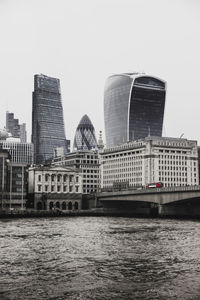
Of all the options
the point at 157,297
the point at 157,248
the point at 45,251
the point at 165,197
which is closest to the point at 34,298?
the point at 157,297

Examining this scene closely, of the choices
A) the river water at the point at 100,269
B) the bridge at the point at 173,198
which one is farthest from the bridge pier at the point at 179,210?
the river water at the point at 100,269

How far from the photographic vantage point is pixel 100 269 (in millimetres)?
44438

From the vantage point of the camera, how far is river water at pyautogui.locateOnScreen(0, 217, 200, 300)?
115 ft

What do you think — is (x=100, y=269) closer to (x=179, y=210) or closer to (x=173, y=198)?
(x=173, y=198)

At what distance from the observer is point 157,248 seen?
60.7 meters

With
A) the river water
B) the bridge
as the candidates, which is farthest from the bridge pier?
the river water

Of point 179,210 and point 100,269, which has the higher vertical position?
point 179,210

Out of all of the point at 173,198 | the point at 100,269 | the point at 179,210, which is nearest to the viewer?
the point at 100,269

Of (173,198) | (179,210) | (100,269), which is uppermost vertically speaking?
(173,198)

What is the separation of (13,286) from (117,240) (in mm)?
35968

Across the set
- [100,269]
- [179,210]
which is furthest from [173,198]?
[100,269]

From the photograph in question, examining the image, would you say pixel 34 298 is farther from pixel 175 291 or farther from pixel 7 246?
pixel 7 246

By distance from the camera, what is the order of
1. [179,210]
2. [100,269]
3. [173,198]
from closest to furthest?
1. [100,269]
2. [173,198]
3. [179,210]

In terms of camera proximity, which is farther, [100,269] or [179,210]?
[179,210]
